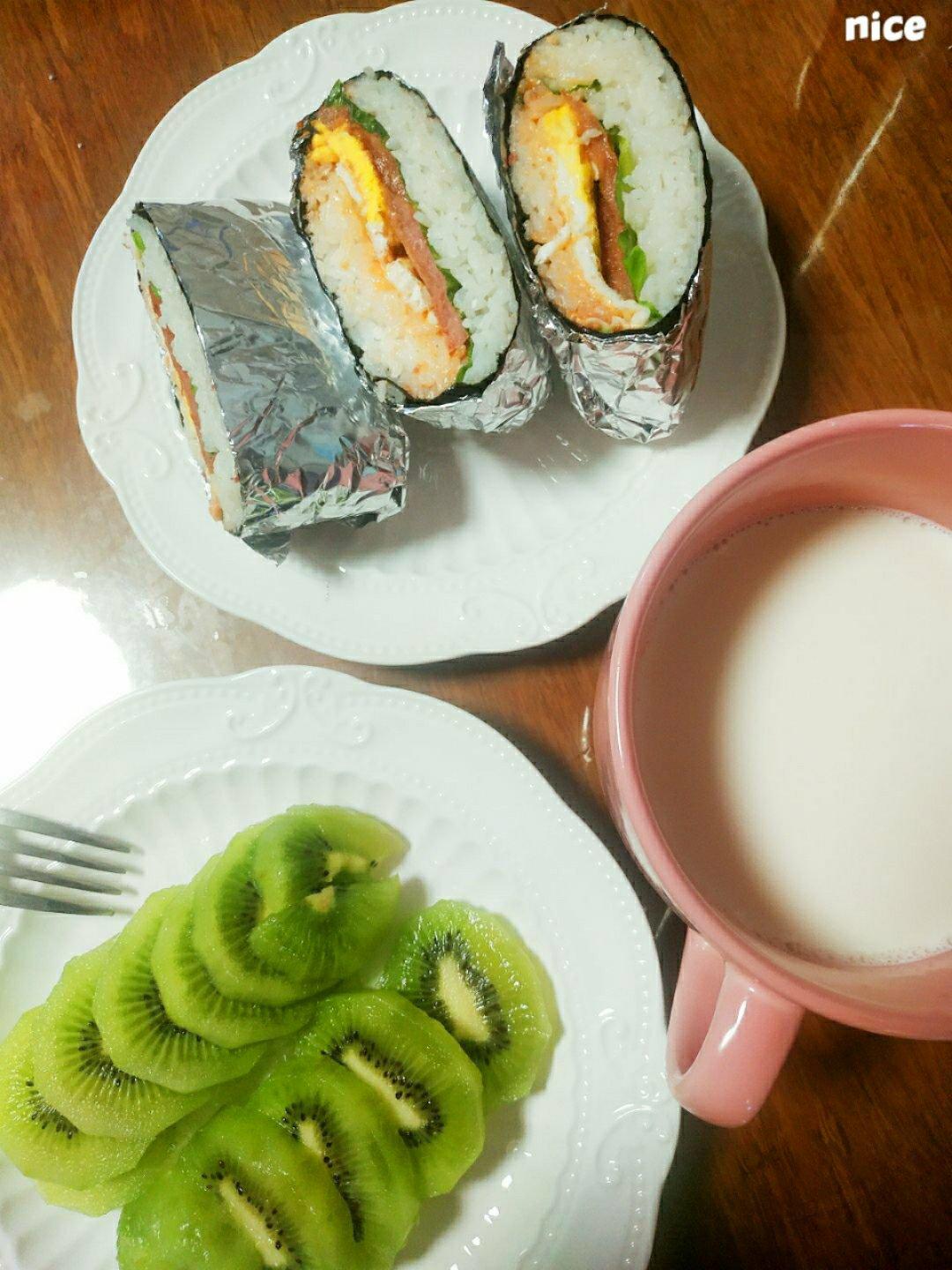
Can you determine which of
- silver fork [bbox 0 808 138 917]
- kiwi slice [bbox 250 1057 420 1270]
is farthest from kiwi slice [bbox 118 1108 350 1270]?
silver fork [bbox 0 808 138 917]

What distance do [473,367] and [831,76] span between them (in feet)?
1.65

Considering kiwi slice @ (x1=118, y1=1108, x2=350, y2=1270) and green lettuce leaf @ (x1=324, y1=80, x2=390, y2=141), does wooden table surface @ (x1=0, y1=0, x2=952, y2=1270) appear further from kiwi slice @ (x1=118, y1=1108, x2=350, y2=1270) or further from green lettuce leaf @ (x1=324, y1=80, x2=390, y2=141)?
kiwi slice @ (x1=118, y1=1108, x2=350, y2=1270)

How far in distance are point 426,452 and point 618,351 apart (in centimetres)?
20

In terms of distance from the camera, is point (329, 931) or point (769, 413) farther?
point (769, 413)

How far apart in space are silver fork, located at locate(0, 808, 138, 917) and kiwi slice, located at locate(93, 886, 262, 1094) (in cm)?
6

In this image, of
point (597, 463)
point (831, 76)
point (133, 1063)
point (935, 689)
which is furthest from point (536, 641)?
point (831, 76)

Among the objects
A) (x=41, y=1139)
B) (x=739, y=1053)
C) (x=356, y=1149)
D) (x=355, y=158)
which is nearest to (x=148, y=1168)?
(x=41, y=1139)

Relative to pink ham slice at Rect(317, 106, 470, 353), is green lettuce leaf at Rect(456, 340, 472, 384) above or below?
below

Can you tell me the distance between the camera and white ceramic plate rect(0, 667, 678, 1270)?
27.9 inches

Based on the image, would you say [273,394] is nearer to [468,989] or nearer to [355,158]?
[355,158]

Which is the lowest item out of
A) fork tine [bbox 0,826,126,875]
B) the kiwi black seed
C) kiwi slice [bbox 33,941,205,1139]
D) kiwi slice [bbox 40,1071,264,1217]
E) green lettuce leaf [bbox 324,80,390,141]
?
kiwi slice [bbox 40,1071,264,1217]

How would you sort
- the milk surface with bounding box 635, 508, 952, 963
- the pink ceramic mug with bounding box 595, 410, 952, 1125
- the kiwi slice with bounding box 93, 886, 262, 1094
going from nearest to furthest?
1. the pink ceramic mug with bounding box 595, 410, 952, 1125
2. the milk surface with bounding box 635, 508, 952, 963
3. the kiwi slice with bounding box 93, 886, 262, 1094

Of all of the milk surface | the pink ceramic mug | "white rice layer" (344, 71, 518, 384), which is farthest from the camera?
"white rice layer" (344, 71, 518, 384)

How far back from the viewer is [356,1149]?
0.66 metres
